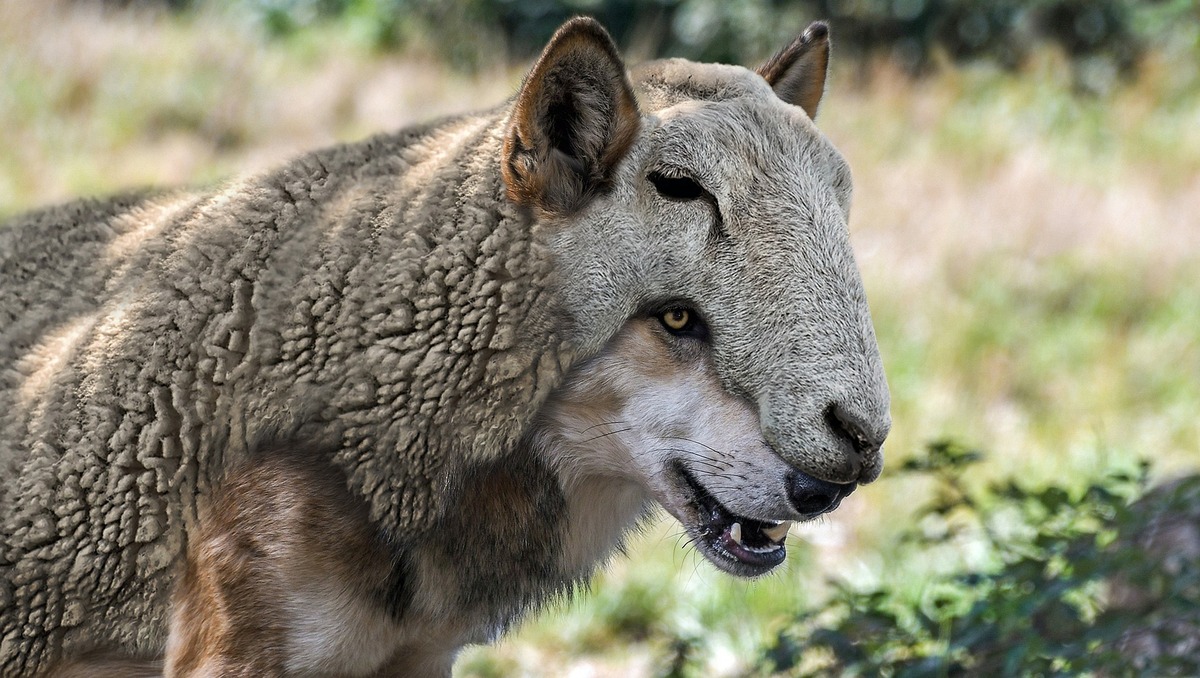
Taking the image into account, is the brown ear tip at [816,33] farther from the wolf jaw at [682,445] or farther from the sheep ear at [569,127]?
the wolf jaw at [682,445]

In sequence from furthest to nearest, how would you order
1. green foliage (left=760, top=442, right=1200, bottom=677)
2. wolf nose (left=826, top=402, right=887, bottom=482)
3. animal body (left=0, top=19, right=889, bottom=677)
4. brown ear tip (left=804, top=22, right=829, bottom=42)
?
green foliage (left=760, top=442, right=1200, bottom=677)
brown ear tip (left=804, top=22, right=829, bottom=42)
animal body (left=0, top=19, right=889, bottom=677)
wolf nose (left=826, top=402, right=887, bottom=482)

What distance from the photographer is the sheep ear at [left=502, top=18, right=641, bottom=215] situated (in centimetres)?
276

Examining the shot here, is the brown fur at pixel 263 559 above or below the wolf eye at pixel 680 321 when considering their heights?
below

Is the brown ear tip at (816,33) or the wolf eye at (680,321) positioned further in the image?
the brown ear tip at (816,33)

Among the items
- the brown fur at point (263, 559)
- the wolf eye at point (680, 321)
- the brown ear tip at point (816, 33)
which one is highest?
the brown ear tip at point (816, 33)

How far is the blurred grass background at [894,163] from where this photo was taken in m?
6.06

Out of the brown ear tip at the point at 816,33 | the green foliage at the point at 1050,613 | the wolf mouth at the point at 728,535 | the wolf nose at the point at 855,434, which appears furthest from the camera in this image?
the green foliage at the point at 1050,613

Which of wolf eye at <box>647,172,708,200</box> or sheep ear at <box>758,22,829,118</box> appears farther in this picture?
sheep ear at <box>758,22,829,118</box>

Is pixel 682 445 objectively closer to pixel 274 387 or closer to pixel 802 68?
pixel 274 387

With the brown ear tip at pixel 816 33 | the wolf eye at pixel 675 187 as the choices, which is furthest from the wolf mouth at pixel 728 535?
the brown ear tip at pixel 816 33

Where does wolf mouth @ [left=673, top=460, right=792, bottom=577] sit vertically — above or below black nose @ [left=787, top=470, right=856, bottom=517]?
below

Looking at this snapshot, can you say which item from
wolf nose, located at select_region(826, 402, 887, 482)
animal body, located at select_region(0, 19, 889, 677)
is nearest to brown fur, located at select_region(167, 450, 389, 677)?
animal body, located at select_region(0, 19, 889, 677)

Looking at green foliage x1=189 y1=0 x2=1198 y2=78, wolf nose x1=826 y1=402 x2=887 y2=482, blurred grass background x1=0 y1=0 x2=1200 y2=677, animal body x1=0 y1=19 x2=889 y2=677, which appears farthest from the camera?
green foliage x1=189 y1=0 x2=1198 y2=78

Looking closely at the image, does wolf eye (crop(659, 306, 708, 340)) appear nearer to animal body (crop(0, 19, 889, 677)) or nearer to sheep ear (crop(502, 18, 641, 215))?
animal body (crop(0, 19, 889, 677))
